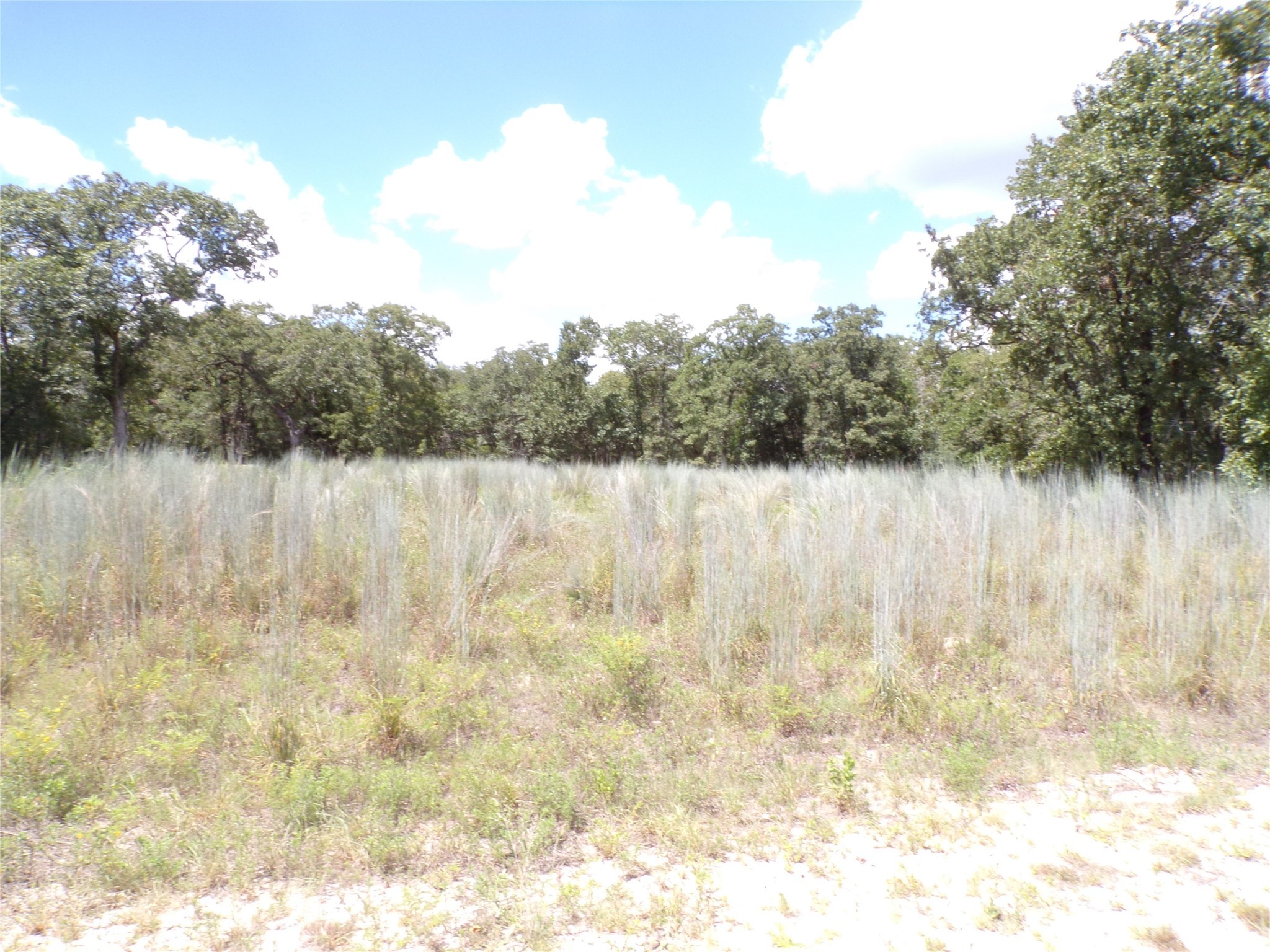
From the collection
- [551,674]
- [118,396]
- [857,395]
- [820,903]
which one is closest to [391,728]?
[551,674]

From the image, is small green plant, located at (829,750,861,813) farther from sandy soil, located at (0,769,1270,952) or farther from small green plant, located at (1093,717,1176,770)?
small green plant, located at (1093,717,1176,770)

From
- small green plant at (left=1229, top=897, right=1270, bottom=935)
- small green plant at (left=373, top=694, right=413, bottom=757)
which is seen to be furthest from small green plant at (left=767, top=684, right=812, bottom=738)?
small green plant at (left=373, top=694, right=413, bottom=757)

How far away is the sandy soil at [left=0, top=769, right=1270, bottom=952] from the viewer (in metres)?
2.45

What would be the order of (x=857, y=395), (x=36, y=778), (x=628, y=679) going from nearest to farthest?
(x=36, y=778) → (x=628, y=679) → (x=857, y=395)

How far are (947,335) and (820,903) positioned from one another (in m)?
14.9

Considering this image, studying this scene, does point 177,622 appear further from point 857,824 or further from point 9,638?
point 857,824

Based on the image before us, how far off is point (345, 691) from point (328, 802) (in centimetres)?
117

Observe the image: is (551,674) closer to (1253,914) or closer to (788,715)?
(788,715)

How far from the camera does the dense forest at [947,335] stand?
882 cm

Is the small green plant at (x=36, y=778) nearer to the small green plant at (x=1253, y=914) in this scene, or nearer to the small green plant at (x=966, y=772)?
the small green plant at (x=966, y=772)

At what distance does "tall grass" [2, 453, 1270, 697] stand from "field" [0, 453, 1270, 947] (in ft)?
0.10

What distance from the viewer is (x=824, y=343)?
30.1 m

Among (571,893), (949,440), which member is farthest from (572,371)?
(571,893)

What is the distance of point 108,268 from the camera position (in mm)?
14555
